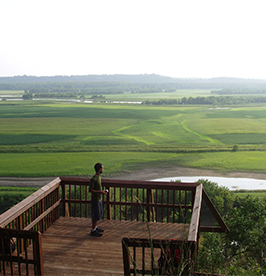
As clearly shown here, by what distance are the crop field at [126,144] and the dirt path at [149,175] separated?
3.88 ft

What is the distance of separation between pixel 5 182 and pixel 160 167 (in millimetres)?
15378

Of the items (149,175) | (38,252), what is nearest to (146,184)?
(38,252)

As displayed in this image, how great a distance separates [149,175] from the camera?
31.6 meters

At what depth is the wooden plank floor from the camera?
4.89 m

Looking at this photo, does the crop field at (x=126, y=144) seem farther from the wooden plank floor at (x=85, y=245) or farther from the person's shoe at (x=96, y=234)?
the person's shoe at (x=96, y=234)

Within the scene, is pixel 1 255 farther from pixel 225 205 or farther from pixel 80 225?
pixel 225 205

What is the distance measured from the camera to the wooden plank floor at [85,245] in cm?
489

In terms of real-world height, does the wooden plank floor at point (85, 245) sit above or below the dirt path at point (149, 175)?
Result: above

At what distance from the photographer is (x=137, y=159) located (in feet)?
124

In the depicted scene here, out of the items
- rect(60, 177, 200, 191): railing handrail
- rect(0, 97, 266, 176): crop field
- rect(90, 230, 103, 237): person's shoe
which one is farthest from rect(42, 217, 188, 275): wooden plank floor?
rect(0, 97, 266, 176): crop field

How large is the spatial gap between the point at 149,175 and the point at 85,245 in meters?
26.1

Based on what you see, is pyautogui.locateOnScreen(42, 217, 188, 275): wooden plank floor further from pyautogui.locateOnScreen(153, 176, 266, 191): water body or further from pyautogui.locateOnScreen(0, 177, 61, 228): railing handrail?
pyautogui.locateOnScreen(153, 176, 266, 191): water body

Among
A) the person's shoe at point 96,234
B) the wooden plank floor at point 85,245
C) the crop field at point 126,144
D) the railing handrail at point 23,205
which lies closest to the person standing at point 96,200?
the person's shoe at point 96,234

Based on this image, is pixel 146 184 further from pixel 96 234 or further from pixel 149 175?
pixel 149 175
